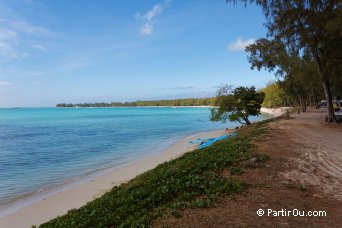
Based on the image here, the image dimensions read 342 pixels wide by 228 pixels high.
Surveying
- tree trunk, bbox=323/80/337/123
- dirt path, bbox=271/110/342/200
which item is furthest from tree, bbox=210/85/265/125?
dirt path, bbox=271/110/342/200

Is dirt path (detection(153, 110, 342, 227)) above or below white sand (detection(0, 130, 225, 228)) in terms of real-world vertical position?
above

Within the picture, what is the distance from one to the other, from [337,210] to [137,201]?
4346 millimetres

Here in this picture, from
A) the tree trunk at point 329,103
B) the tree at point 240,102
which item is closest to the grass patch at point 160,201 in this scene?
the tree trunk at point 329,103

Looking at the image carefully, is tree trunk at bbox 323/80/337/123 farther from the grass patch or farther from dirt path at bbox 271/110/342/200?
the grass patch

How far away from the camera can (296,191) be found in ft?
24.2

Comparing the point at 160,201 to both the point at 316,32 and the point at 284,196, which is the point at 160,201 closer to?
the point at 284,196

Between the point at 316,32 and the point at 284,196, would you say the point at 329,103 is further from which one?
the point at 284,196

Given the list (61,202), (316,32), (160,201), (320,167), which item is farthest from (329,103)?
(160,201)

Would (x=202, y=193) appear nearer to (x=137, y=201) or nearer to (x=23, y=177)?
(x=137, y=201)

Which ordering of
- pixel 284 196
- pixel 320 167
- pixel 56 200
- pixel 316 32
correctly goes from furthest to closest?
pixel 316 32
pixel 56 200
pixel 320 167
pixel 284 196


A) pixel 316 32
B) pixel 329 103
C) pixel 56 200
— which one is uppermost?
pixel 316 32

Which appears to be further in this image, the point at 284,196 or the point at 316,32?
the point at 316,32

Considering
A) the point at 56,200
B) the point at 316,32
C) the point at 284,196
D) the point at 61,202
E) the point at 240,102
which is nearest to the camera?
the point at 284,196

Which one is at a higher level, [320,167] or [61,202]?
[320,167]
